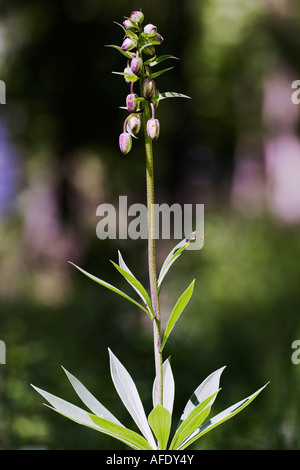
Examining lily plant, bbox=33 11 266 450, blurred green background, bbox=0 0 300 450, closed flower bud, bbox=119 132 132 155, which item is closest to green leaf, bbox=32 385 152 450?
lily plant, bbox=33 11 266 450

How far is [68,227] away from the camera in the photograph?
15.4ft

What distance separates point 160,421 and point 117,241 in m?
2.91

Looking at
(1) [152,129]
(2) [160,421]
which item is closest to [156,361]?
(2) [160,421]

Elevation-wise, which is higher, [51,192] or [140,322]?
[51,192]

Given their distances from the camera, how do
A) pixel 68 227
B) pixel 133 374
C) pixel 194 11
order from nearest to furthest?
pixel 133 374, pixel 68 227, pixel 194 11

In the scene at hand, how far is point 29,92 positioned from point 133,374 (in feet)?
12.1

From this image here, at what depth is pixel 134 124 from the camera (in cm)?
46

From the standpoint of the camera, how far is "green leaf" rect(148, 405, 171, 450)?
401 millimetres

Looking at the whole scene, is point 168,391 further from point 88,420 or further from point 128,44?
point 128,44

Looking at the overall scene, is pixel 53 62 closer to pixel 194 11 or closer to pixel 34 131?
pixel 34 131

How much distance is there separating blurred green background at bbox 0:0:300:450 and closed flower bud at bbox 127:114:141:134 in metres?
0.66

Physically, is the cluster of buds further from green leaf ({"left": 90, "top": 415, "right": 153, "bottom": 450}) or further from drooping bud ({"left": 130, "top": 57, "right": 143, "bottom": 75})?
green leaf ({"left": 90, "top": 415, "right": 153, "bottom": 450})

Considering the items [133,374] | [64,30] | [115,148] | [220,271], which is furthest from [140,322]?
[64,30]

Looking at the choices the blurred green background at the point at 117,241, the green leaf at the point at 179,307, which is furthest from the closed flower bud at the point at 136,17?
the blurred green background at the point at 117,241
